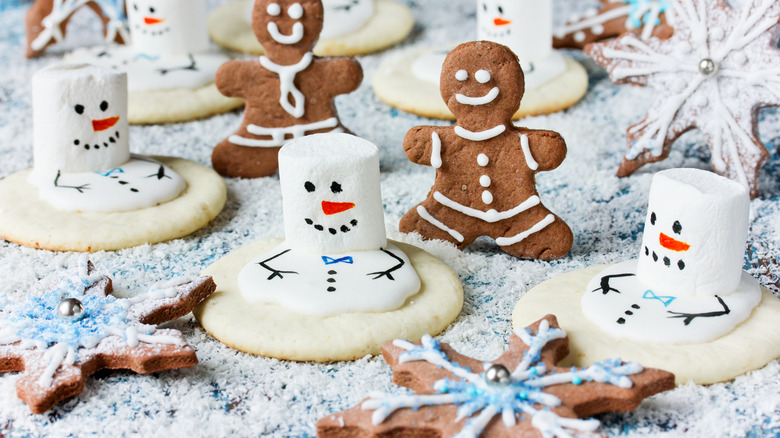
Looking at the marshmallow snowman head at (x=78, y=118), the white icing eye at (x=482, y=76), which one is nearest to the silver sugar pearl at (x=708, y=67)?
the white icing eye at (x=482, y=76)

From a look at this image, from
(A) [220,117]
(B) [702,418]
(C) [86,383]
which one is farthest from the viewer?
(A) [220,117]

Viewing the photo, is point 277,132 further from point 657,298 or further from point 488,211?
point 657,298

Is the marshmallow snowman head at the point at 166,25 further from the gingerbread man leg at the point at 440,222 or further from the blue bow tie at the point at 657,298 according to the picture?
the blue bow tie at the point at 657,298

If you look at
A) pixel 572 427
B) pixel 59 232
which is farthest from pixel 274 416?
pixel 59 232

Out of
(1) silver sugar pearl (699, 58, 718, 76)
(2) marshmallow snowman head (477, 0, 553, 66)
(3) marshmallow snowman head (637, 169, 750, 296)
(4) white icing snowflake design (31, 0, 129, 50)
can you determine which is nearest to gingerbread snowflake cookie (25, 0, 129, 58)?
(4) white icing snowflake design (31, 0, 129, 50)

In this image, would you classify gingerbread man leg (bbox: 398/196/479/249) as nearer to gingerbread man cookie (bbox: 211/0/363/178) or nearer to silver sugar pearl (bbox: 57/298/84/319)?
gingerbread man cookie (bbox: 211/0/363/178)

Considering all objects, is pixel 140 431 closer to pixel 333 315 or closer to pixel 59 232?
pixel 333 315
